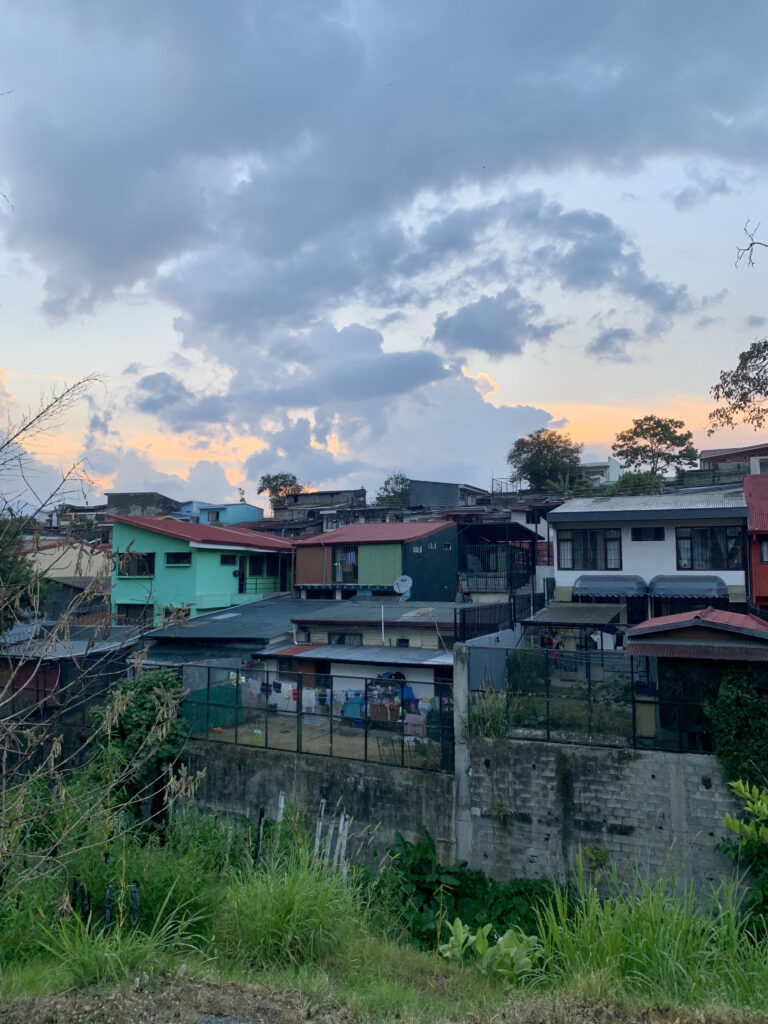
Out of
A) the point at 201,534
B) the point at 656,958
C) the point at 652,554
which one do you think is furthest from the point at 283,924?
the point at 201,534

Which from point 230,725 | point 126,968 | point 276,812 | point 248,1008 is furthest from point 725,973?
point 230,725

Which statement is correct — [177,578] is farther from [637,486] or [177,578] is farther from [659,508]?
[637,486]

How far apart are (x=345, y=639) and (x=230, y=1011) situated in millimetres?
18622

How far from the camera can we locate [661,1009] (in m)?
4.41

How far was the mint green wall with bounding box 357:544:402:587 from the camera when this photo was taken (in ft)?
93.8

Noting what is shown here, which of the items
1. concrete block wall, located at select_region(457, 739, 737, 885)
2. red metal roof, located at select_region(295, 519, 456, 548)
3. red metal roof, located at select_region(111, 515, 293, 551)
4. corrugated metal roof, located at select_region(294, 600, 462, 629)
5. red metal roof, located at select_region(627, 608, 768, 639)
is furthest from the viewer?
red metal roof, located at select_region(111, 515, 293, 551)

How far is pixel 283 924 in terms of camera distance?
624 cm

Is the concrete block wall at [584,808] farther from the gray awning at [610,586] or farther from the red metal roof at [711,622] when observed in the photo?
the gray awning at [610,586]

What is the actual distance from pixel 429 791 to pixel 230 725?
18.5 feet

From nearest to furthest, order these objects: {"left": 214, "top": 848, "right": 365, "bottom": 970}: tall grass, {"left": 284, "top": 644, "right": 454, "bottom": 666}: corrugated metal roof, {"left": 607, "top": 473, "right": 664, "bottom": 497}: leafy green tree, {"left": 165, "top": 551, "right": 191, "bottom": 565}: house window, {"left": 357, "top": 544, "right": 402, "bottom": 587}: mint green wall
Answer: {"left": 214, "top": 848, "right": 365, "bottom": 970}: tall grass < {"left": 284, "top": 644, "right": 454, "bottom": 666}: corrugated metal roof < {"left": 357, "top": 544, "right": 402, "bottom": 587}: mint green wall < {"left": 165, "top": 551, "right": 191, "bottom": 565}: house window < {"left": 607, "top": 473, "right": 664, "bottom": 497}: leafy green tree

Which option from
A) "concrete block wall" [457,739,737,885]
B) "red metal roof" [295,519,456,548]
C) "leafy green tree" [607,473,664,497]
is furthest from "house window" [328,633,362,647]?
"leafy green tree" [607,473,664,497]

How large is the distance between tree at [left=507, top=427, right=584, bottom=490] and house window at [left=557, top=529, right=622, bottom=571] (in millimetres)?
27514

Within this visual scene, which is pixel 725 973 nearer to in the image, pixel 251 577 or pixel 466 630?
pixel 466 630

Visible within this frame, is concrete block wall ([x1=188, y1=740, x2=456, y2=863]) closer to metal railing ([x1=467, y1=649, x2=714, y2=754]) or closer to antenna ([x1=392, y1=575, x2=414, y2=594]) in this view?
metal railing ([x1=467, y1=649, x2=714, y2=754])
